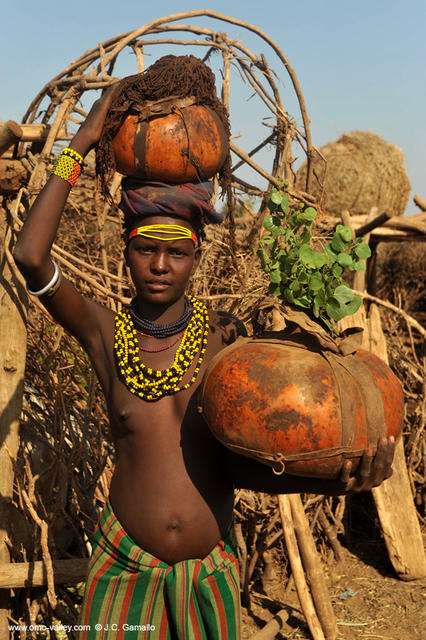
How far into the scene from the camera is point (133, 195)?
2.20 m

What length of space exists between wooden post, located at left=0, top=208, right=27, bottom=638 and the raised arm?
1.02m

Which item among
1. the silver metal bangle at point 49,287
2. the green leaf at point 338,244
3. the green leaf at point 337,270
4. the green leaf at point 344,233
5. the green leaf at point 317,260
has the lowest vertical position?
the silver metal bangle at point 49,287

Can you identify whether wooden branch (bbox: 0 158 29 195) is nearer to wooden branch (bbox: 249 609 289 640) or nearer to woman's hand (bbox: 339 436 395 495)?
woman's hand (bbox: 339 436 395 495)

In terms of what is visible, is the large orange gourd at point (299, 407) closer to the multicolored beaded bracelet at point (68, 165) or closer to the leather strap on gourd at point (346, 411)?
the leather strap on gourd at point (346, 411)

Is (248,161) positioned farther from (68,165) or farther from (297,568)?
(297,568)

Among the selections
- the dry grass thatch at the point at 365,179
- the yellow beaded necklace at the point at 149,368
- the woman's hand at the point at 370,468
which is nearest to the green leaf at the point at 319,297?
the woman's hand at the point at 370,468

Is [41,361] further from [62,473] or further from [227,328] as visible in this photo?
[227,328]

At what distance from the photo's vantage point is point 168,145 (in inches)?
83.0

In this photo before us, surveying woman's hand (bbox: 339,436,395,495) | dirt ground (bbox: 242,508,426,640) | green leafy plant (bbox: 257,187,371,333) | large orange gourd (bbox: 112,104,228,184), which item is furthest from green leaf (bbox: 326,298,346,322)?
dirt ground (bbox: 242,508,426,640)

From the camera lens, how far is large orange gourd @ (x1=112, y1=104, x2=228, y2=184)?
6.93 ft

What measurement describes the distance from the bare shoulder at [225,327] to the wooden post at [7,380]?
1184mm

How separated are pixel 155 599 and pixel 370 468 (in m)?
0.86

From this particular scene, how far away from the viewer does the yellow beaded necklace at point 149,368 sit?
2.25 meters

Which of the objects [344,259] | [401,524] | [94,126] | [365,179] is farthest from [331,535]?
[365,179]
